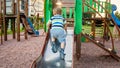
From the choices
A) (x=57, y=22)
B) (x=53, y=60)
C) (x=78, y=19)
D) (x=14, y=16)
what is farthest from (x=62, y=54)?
(x=14, y=16)

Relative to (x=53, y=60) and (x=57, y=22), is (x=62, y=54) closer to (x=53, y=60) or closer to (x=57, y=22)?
(x=53, y=60)

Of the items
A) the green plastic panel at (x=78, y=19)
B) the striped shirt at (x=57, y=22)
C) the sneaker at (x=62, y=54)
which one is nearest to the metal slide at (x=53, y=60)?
the sneaker at (x=62, y=54)

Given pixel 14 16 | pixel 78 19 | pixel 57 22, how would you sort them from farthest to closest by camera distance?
pixel 14 16, pixel 78 19, pixel 57 22

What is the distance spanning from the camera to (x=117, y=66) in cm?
925

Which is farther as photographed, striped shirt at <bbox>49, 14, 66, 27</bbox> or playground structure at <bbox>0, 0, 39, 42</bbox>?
playground structure at <bbox>0, 0, 39, 42</bbox>

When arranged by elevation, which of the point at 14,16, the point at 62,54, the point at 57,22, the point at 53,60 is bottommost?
the point at 53,60

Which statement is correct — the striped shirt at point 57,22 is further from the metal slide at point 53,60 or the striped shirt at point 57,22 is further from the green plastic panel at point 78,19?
the green plastic panel at point 78,19

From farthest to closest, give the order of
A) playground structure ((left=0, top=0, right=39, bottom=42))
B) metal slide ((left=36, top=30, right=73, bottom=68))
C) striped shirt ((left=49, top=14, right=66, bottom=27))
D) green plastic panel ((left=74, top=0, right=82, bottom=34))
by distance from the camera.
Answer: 1. playground structure ((left=0, top=0, right=39, bottom=42))
2. green plastic panel ((left=74, top=0, right=82, bottom=34))
3. striped shirt ((left=49, top=14, right=66, bottom=27))
4. metal slide ((left=36, top=30, right=73, bottom=68))

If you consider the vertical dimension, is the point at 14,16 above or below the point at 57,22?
above

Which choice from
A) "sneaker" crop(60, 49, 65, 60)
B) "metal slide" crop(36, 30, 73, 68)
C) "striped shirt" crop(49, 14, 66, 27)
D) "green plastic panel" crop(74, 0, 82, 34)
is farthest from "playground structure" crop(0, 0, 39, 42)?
"sneaker" crop(60, 49, 65, 60)

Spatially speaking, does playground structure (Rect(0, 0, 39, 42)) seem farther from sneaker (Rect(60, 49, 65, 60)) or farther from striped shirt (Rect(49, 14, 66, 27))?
sneaker (Rect(60, 49, 65, 60))

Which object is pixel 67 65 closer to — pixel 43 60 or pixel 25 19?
pixel 43 60

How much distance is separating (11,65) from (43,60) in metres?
1.53

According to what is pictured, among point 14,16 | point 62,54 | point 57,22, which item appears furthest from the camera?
point 14,16
